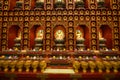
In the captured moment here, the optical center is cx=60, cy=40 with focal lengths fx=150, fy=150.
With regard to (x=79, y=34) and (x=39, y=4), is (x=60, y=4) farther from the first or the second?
(x=79, y=34)

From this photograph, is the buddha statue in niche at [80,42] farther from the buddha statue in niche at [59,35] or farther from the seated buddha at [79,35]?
the buddha statue in niche at [59,35]

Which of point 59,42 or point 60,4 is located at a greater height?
point 60,4

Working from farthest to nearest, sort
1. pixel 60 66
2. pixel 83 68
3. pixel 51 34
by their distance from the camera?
1. pixel 51 34
2. pixel 60 66
3. pixel 83 68

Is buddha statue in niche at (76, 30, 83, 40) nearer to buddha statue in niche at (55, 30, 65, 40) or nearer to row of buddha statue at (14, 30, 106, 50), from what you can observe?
row of buddha statue at (14, 30, 106, 50)

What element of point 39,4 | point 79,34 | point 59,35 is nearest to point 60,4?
point 39,4

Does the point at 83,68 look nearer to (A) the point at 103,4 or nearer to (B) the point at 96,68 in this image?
(B) the point at 96,68

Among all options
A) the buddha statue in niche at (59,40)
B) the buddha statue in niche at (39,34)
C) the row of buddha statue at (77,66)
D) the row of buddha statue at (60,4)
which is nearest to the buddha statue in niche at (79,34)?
the buddha statue in niche at (59,40)

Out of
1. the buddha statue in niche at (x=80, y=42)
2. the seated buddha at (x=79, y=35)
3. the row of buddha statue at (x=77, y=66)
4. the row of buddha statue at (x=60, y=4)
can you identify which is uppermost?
the row of buddha statue at (x=60, y=4)

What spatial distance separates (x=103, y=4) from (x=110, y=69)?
3.47m

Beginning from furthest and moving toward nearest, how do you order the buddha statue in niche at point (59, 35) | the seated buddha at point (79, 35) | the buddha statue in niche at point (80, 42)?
the seated buddha at point (79, 35), the buddha statue in niche at point (59, 35), the buddha statue in niche at point (80, 42)

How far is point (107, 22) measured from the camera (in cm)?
703

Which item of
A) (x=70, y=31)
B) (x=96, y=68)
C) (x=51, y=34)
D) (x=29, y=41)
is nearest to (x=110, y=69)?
(x=96, y=68)

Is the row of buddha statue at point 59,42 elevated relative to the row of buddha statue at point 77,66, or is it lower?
elevated

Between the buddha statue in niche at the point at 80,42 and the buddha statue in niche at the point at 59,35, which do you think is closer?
the buddha statue in niche at the point at 80,42
